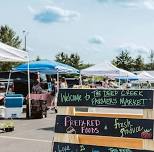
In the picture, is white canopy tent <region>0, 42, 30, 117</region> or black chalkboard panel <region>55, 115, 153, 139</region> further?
white canopy tent <region>0, 42, 30, 117</region>

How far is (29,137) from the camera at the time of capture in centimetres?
1291

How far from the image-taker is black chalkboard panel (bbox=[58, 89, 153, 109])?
7.40 meters

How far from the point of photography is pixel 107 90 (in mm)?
7820

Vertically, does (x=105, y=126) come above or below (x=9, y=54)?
below

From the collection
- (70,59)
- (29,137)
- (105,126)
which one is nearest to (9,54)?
(29,137)

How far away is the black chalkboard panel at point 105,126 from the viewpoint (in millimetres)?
7199

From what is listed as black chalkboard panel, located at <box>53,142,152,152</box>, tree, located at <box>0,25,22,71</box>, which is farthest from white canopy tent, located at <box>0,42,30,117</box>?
tree, located at <box>0,25,22,71</box>

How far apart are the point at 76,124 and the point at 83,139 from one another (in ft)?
0.87

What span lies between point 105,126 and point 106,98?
48 cm

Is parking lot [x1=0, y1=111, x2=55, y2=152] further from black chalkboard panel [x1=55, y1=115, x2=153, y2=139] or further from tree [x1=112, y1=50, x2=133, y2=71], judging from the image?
tree [x1=112, y1=50, x2=133, y2=71]

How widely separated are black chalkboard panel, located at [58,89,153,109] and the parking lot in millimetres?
3003

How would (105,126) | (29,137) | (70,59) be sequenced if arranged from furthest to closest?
1. (70,59)
2. (29,137)
3. (105,126)

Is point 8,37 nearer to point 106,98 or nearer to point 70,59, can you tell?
point 70,59

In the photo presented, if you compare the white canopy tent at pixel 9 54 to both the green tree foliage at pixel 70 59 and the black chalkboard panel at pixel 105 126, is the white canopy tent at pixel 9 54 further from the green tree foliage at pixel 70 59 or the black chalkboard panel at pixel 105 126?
the green tree foliage at pixel 70 59
